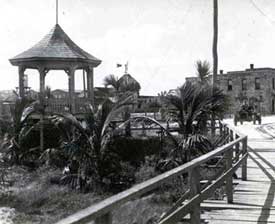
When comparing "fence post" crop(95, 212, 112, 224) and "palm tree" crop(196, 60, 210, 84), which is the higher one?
"palm tree" crop(196, 60, 210, 84)

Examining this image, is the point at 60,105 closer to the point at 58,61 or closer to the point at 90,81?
the point at 58,61

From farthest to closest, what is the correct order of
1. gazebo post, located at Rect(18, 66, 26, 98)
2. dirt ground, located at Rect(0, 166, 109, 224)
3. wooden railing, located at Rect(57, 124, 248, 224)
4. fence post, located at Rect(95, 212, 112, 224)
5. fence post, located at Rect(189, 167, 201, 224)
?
gazebo post, located at Rect(18, 66, 26, 98), dirt ground, located at Rect(0, 166, 109, 224), fence post, located at Rect(189, 167, 201, 224), fence post, located at Rect(95, 212, 112, 224), wooden railing, located at Rect(57, 124, 248, 224)

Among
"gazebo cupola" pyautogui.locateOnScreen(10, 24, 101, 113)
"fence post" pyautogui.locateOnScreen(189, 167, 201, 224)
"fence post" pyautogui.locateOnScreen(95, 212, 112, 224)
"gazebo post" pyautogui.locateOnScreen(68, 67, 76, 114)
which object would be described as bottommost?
"fence post" pyautogui.locateOnScreen(189, 167, 201, 224)

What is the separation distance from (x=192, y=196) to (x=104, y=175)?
1155 centimetres

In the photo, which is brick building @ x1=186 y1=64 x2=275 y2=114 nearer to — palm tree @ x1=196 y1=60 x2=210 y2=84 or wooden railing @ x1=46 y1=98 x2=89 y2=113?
palm tree @ x1=196 y1=60 x2=210 y2=84

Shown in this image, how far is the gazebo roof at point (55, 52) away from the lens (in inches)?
952

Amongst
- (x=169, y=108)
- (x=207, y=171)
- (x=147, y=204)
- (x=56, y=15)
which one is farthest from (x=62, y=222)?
(x=56, y=15)

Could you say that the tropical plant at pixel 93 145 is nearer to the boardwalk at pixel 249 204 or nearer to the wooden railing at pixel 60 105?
the wooden railing at pixel 60 105

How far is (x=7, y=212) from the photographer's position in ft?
47.8

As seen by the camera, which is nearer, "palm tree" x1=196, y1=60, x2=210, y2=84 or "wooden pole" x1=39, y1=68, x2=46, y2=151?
"wooden pole" x1=39, y1=68, x2=46, y2=151

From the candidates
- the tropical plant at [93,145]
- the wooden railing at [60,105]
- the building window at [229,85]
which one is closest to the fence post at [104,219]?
the tropical plant at [93,145]

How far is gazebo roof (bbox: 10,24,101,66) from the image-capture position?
24.2 m

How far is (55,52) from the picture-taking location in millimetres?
24828

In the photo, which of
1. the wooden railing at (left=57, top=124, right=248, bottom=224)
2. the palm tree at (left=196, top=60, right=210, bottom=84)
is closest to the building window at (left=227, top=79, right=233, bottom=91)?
the palm tree at (left=196, top=60, right=210, bottom=84)
